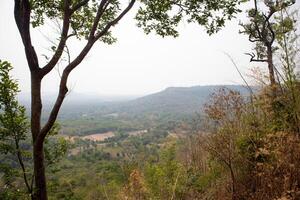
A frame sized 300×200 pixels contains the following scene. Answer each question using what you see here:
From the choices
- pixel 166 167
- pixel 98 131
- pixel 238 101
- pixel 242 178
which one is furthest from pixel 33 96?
pixel 98 131

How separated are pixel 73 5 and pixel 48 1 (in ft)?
1.52

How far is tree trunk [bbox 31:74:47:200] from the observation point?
18.6ft

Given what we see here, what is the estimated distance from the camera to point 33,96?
5723 millimetres

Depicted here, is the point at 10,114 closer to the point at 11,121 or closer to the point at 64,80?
the point at 11,121

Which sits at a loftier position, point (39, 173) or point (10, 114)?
point (10, 114)

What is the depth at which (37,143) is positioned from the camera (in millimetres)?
5641

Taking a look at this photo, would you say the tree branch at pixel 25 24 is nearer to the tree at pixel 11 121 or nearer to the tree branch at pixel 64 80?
the tree branch at pixel 64 80

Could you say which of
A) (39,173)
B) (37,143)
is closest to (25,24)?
(37,143)

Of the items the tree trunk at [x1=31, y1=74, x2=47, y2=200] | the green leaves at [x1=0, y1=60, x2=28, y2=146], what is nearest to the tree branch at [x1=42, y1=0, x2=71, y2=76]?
the tree trunk at [x1=31, y1=74, x2=47, y2=200]

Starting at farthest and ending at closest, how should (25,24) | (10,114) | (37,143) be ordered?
(10,114)
(37,143)
(25,24)

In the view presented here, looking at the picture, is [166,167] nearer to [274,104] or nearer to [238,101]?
[238,101]

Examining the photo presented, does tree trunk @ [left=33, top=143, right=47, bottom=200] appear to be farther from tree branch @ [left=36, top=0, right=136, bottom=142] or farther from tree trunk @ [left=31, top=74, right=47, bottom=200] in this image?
tree branch @ [left=36, top=0, right=136, bottom=142]

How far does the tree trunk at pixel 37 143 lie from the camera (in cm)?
566

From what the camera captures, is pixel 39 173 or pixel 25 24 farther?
pixel 39 173
